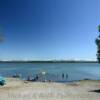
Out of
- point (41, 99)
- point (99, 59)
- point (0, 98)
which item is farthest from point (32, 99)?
point (99, 59)

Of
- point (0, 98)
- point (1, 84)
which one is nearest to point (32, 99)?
point (0, 98)

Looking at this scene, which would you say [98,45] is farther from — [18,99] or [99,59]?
[18,99]

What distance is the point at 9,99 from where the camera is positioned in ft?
94.2

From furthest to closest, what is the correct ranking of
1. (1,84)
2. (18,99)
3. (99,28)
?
(99,28), (1,84), (18,99)

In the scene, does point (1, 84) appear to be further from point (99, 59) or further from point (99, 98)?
point (99, 59)

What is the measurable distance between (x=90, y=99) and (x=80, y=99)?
97 cm

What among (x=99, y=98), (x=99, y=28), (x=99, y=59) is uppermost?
(x=99, y=28)

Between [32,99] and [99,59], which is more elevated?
[99,59]

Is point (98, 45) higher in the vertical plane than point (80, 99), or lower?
higher

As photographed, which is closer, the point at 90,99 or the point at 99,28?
the point at 90,99

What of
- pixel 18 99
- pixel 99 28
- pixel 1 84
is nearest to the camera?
pixel 18 99

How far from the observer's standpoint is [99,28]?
63.1 meters

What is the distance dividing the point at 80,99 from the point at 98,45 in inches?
1428

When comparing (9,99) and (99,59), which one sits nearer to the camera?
(9,99)
